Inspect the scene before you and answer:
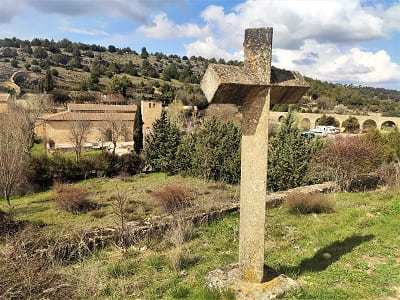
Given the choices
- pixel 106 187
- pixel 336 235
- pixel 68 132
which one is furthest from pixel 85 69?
pixel 336 235

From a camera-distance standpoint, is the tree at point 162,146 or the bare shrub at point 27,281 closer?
the bare shrub at point 27,281

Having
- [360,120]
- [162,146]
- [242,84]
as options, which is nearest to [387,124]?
[360,120]

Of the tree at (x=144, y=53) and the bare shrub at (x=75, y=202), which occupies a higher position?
the tree at (x=144, y=53)

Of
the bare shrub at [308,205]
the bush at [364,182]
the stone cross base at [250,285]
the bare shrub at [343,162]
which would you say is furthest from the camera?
the bush at [364,182]

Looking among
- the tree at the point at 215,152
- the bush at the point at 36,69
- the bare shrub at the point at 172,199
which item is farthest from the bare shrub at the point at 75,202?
the bush at the point at 36,69

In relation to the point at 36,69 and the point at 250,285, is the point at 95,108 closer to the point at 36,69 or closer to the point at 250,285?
the point at 36,69

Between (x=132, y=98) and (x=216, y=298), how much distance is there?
2100 inches

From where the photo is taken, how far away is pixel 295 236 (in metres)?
6.98

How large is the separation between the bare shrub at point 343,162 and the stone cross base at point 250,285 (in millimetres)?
11414

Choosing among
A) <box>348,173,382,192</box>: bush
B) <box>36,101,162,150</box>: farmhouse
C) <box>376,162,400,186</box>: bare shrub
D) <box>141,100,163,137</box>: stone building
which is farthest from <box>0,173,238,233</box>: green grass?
<box>36,101,162,150</box>: farmhouse

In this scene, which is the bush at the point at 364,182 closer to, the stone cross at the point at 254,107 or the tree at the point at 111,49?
the stone cross at the point at 254,107

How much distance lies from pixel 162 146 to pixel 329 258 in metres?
19.5

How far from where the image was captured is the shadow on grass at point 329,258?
4.75 meters

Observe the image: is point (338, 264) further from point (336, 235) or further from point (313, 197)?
point (313, 197)
